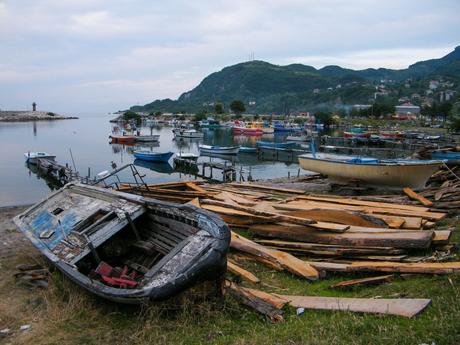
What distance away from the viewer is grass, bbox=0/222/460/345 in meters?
5.41

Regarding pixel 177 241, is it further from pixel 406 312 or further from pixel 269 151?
pixel 269 151

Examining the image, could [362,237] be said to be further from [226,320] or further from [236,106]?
[236,106]

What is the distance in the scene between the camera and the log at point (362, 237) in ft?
28.3

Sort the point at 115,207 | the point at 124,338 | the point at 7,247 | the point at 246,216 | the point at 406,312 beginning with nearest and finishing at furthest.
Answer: the point at 406,312
the point at 124,338
the point at 115,207
the point at 246,216
the point at 7,247

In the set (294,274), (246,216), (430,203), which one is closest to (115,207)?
(246,216)

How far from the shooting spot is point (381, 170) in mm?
17609

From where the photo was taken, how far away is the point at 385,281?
25.0 ft

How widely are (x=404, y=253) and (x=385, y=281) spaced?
53.1 inches

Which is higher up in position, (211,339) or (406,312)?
(406,312)

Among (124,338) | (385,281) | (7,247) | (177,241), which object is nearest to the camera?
(124,338)

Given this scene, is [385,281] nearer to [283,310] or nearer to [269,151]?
[283,310]

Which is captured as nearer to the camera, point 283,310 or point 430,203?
point 283,310

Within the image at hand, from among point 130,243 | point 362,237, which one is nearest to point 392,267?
point 362,237

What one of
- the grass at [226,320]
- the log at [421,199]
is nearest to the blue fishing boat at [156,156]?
the log at [421,199]
